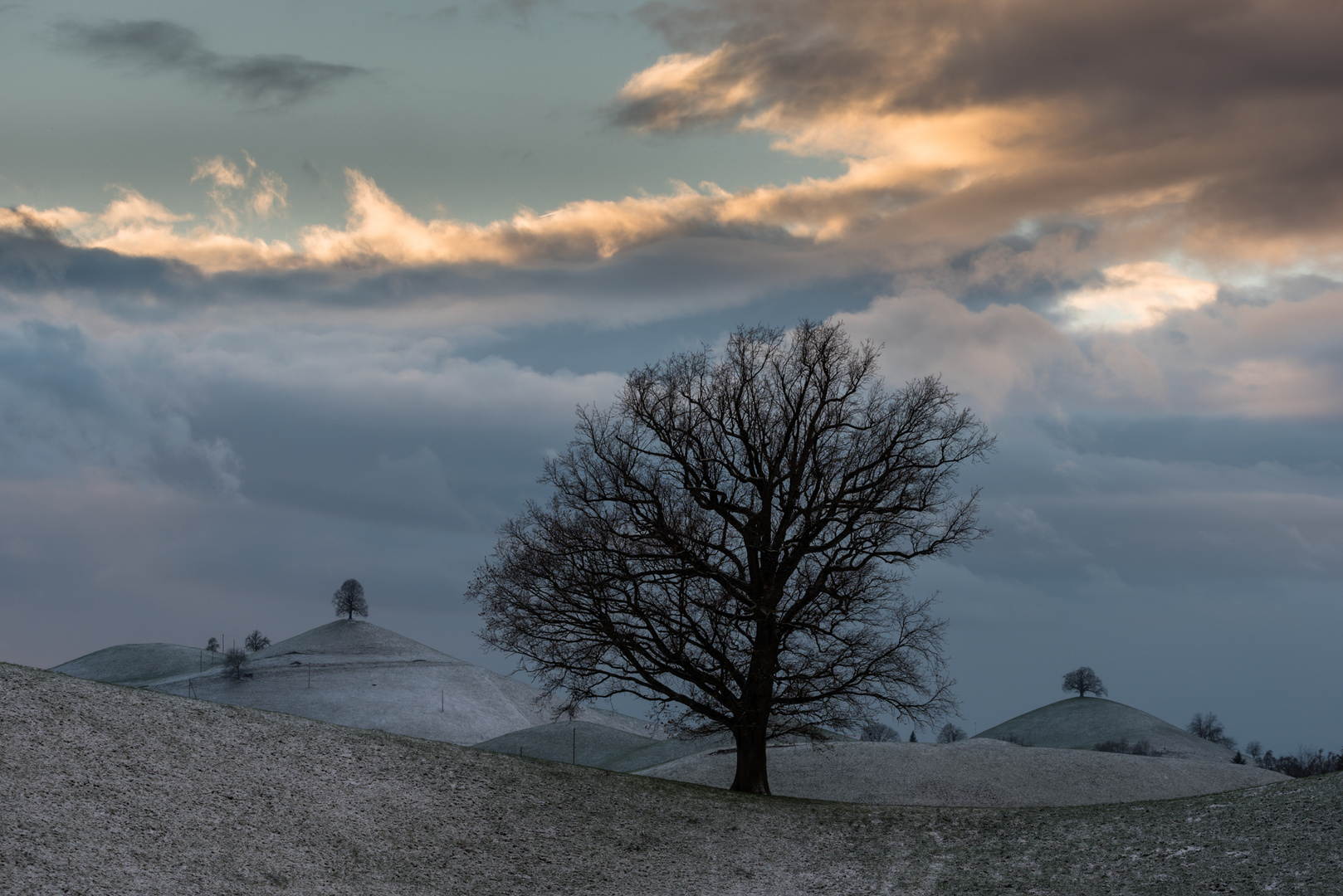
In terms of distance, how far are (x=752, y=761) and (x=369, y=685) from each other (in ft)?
238

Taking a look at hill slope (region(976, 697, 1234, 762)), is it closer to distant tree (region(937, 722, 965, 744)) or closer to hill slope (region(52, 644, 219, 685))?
distant tree (region(937, 722, 965, 744))

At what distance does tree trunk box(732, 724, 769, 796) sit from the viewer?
3131 centimetres

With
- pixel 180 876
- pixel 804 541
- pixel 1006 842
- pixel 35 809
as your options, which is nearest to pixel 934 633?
pixel 804 541

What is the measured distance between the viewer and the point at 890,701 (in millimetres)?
31016

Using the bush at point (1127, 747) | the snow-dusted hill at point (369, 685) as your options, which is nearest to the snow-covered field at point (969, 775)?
the bush at point (1127, 747)

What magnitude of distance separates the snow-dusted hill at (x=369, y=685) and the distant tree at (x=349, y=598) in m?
1.47

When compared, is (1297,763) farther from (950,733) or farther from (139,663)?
(139,663)

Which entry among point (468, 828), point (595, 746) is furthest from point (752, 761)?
point (595, 746)

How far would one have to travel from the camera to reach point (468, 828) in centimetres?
2305

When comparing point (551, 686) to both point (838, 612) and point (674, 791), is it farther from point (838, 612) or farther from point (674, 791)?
point (838, 612)

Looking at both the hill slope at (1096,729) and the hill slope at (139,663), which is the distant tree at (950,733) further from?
the hill slope at (139,663)

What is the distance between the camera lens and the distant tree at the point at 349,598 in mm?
118250

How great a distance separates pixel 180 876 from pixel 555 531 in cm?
1465

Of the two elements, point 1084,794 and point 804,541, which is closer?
point 804,541
